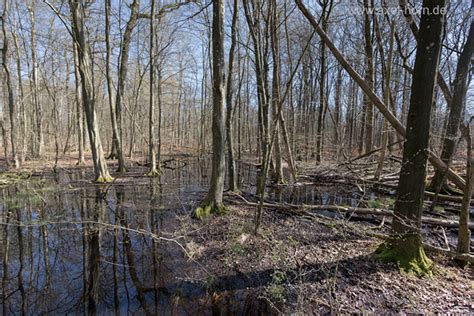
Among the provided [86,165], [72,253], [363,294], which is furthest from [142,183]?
[363,294]

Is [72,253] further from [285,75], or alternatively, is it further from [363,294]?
[285,75]

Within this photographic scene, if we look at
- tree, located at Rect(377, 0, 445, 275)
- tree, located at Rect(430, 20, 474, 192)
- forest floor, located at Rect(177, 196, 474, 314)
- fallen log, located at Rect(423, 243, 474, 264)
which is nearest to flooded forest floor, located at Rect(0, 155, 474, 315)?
forest floor, located at Rect(177, 196, 474, 314)

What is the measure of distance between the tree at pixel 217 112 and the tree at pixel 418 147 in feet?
12.7

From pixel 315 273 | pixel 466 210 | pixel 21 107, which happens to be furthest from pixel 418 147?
pixel 21 107

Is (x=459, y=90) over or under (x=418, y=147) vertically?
over

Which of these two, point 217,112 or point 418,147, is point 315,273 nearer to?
point 418,147

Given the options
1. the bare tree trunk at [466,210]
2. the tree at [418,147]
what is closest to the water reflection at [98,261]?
the tree at [418,147]

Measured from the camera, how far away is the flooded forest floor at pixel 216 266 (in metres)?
3.19

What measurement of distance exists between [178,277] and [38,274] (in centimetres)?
234

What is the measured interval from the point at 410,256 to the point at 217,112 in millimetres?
4787

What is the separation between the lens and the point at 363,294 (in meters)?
3.25

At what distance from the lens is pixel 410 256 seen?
363 centimetres

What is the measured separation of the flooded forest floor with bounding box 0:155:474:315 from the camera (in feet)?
10.5

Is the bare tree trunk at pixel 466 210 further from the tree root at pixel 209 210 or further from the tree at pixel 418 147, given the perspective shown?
the tree root at pixel 209 210
